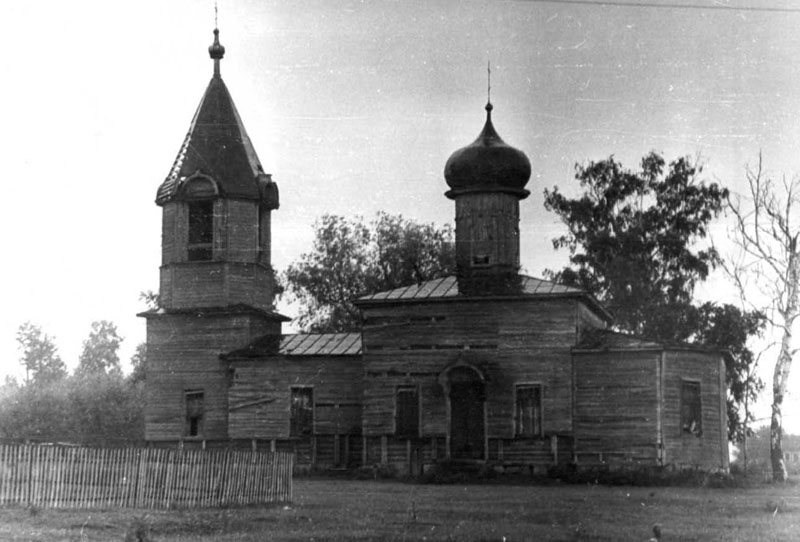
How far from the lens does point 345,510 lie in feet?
62.6

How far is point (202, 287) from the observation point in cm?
3647

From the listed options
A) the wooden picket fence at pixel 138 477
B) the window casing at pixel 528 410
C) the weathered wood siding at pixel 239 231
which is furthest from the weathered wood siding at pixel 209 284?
the wooden picket fence at pixel 138 477

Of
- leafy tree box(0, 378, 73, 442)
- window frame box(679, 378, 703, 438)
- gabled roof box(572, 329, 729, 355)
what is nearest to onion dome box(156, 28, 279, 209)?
gabled roof box(572, 329, 729, 355)

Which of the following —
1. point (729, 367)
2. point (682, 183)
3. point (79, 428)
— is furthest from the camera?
point (79, 428)

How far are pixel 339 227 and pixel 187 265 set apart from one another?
51.2 ft

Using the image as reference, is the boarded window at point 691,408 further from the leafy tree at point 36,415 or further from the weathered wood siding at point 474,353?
the leafy tree at point 36,415

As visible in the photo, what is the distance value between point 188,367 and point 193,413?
56.7 inches

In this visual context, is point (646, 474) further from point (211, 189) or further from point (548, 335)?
point (211, 189)

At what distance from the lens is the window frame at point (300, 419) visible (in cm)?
3528

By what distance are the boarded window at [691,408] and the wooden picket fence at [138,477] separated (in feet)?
45.8

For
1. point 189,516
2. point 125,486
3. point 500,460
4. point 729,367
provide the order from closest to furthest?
point 189,516 → point 125,486 → point 500,460 → point 729,367

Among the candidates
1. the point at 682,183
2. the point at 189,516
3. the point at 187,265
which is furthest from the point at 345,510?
the point at 682,183

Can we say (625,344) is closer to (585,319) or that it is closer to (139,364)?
(585,319)

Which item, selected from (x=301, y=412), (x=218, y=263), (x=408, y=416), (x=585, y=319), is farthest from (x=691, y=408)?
(x=218, y=263)
